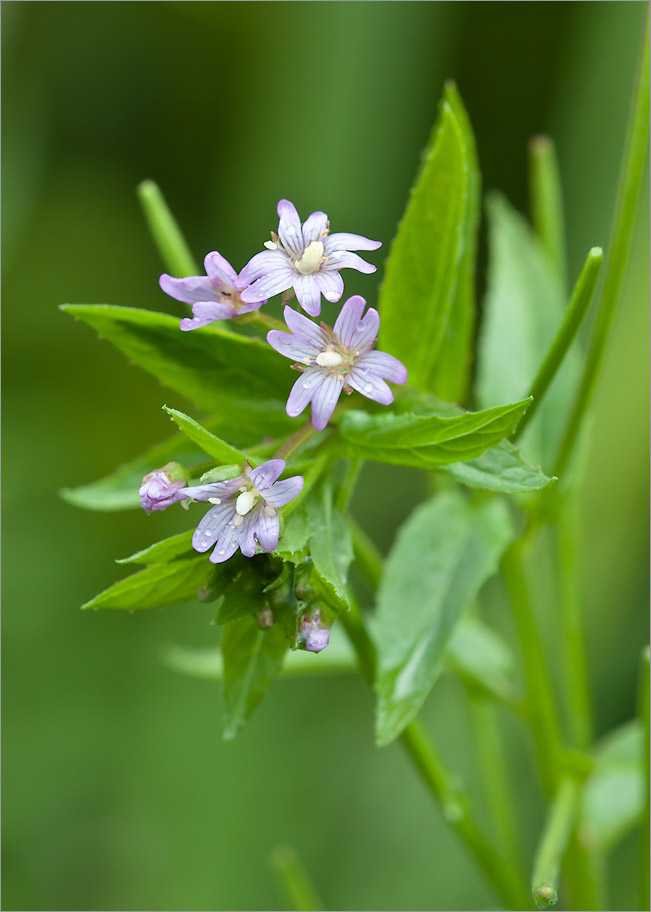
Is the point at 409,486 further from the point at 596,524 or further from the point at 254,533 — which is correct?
the point at 254,533

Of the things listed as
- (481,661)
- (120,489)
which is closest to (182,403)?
(481,661)

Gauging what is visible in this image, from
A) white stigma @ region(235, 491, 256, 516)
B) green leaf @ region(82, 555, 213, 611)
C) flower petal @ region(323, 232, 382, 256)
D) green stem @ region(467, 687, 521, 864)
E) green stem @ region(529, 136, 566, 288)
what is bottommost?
green stem @ region(467, 687, 521, 864)

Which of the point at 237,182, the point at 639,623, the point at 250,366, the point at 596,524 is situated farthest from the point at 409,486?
the point at 250,366

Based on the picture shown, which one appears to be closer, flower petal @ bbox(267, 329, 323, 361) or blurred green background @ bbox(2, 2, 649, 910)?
flower petal @ bbox(267, 329, 323, 361)

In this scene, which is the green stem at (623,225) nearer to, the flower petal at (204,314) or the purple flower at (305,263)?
the purple flower at (305,263)

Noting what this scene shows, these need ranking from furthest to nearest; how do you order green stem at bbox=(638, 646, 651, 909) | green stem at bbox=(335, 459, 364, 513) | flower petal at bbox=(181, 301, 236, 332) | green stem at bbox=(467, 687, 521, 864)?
green stem at bbox=(467, 687, 521, 864)
green stem at bbox=(638, 646, 651, 909)
green stem at bbox=(335, 459, 364, 513)
flower petal at bbox=(181, 301, 236, 332)

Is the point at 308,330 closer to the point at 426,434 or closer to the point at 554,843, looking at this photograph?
the point at 426,434

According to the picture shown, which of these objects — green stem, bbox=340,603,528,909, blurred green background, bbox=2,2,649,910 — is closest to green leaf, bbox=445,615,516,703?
green stem, bbox=340,603,528,909

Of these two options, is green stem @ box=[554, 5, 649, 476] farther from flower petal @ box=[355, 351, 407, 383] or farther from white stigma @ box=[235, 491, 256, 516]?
white stigma @ box=[235, 491, 256, 516]
